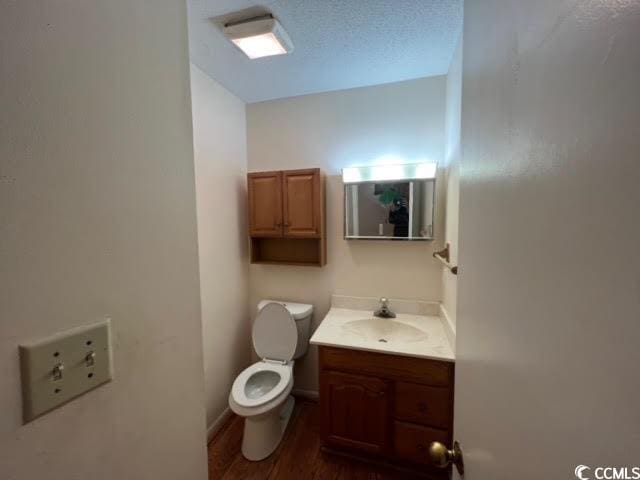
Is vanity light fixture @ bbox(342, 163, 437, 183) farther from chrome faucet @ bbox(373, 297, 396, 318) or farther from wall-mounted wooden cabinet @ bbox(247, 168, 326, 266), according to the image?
chrome faucet @ bbox(373, 297, 396, 318)

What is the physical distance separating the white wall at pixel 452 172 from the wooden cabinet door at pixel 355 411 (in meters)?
0.63

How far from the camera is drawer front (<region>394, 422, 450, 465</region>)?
1413mm

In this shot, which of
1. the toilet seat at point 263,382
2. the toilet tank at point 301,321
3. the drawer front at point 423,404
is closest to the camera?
the drawer front at point 423,404

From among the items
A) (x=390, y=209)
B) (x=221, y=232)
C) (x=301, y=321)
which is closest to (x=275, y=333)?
(x=301, y=321)

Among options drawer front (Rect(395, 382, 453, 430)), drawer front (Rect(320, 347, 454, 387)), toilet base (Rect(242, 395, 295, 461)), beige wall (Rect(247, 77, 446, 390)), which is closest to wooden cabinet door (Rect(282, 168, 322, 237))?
beige wall (Rect(247, 77, 446, 390))

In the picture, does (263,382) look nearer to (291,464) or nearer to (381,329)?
(291,464)

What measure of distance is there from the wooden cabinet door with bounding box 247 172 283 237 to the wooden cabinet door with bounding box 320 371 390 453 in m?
1.13

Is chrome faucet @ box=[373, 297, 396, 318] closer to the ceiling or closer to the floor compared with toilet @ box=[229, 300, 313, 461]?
closer to the ceiling

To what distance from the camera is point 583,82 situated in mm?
280

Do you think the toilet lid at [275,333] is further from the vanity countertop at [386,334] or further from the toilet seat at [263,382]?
the vanity countertop at [386,334]

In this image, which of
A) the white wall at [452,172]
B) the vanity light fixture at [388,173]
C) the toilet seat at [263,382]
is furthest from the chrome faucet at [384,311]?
the vanity light fixture at [388,173]

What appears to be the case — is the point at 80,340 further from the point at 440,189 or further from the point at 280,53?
the point at 440,189

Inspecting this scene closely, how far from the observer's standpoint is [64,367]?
0.41 meters

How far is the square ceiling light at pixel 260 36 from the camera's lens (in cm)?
128
